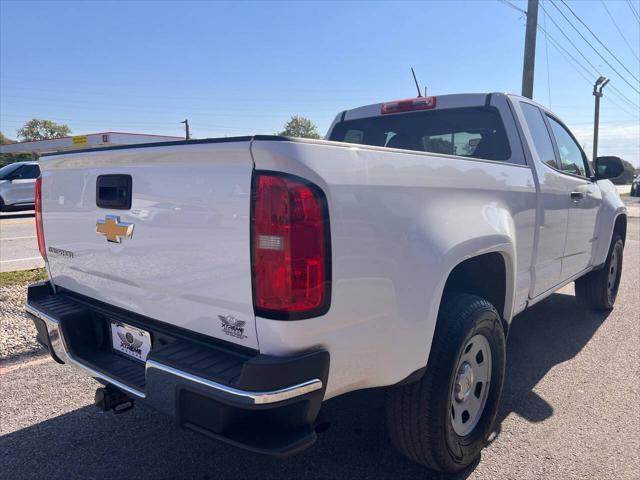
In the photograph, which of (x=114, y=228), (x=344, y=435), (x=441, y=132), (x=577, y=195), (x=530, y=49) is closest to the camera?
(x=114, y=228)

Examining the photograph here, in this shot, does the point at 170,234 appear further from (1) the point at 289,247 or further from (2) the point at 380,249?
(2) the point at 380,249

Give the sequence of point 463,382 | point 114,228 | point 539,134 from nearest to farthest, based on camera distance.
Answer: point 114,228
point 463,382
point 539,134

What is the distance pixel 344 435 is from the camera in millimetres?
2959

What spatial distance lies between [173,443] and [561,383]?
2744 millimetres

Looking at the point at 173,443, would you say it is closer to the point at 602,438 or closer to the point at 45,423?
the point at 45,423

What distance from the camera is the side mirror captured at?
4.71 meters

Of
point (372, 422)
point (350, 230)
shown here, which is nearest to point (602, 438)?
point (372, 422)

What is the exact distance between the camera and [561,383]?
12.2 feet

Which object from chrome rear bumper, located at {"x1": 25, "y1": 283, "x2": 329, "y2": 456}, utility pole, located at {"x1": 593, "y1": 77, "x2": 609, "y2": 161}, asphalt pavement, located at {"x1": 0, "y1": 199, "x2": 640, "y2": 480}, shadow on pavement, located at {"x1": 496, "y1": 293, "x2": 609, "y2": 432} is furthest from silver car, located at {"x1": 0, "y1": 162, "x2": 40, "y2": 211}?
utility pole, located at {"x1": 593, "y1": 77, "x2": 609, "y2": 161}

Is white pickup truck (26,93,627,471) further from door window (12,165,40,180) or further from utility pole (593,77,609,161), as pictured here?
utility pole (593,77,609,161)

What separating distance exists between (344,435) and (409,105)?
8.13 feet

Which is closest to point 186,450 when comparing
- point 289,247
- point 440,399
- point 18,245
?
point 440,399

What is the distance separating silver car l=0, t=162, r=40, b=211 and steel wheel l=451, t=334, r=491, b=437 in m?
16.7

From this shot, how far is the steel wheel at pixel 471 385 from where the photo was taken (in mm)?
2588
